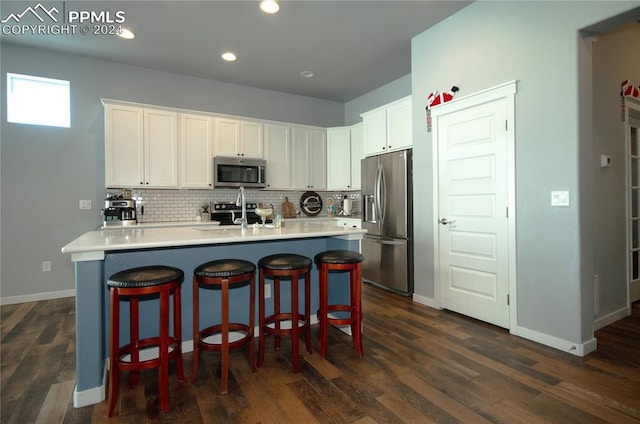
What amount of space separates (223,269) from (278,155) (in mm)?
3376

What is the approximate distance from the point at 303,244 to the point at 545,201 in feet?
6.65

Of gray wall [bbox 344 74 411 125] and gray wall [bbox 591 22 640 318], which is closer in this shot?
gray wall [bbox 591 22 640 318]

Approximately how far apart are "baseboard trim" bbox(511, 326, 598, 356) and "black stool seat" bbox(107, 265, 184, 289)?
2.73m

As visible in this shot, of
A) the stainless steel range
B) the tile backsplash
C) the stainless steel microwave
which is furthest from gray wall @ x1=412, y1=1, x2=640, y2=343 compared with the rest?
the tile backsplash

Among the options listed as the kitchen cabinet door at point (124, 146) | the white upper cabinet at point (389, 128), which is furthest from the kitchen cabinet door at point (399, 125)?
the kitchen cabinet door at point (124, 146)

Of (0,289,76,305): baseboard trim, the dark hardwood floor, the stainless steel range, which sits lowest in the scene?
the dark hardwood floor

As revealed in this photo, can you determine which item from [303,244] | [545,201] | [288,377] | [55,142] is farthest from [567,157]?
[55,142]

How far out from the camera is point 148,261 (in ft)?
7.75

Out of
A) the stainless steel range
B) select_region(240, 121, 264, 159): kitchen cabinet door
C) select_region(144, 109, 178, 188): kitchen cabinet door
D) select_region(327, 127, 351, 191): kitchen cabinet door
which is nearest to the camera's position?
select_region(144, 109, 178, 188): kitchen cabinet door

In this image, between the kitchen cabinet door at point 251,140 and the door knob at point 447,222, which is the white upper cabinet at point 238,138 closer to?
the kitchen cabinet door at point 251,140

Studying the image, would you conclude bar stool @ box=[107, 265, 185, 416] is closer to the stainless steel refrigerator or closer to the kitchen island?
the kitchen island

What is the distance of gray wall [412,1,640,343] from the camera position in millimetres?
2416

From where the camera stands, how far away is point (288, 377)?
215 centimetres

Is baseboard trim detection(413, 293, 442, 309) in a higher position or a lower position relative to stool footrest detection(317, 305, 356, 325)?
lower
